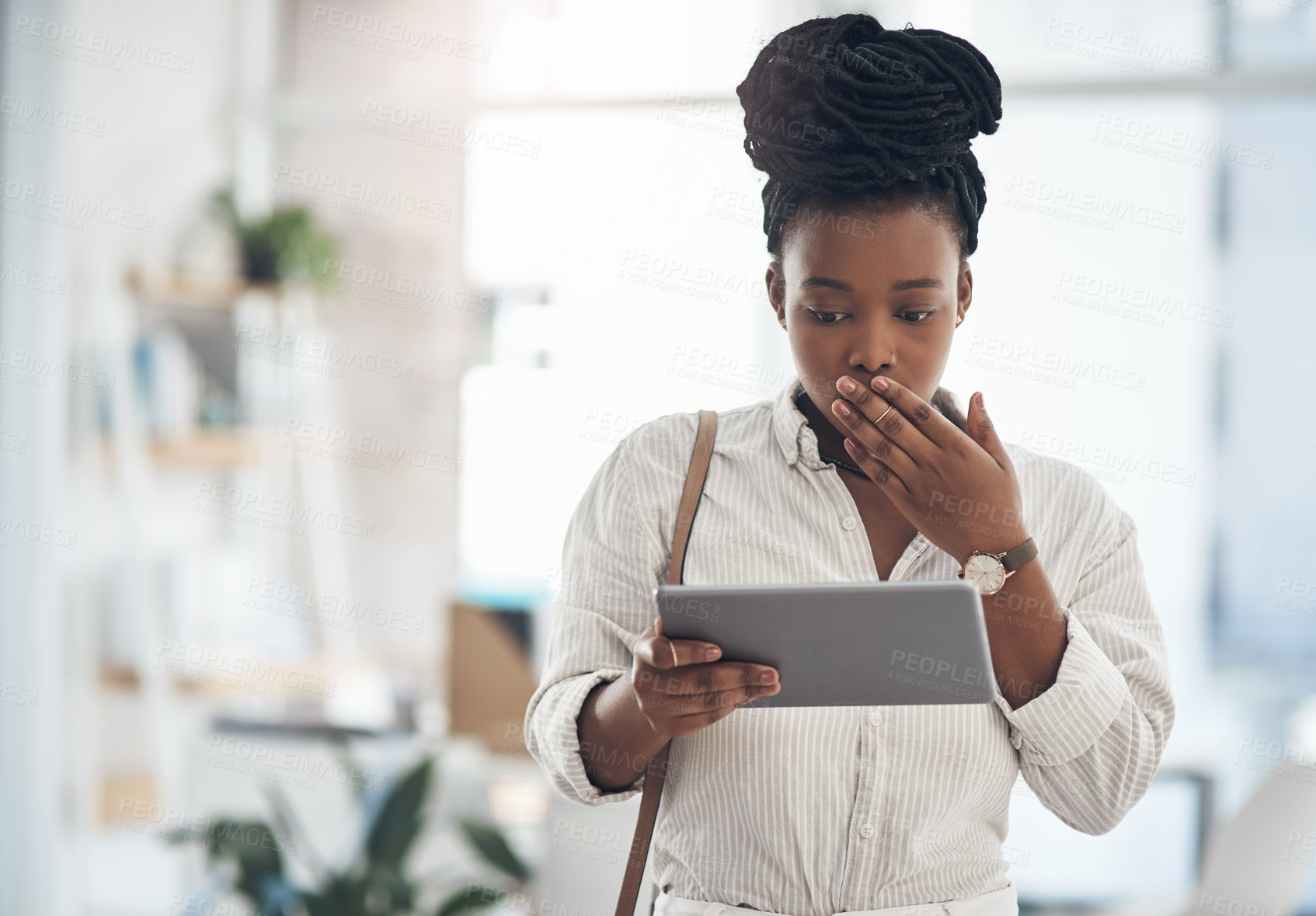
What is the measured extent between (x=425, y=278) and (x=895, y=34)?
10.9 feet

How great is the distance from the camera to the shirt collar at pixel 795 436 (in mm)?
1141

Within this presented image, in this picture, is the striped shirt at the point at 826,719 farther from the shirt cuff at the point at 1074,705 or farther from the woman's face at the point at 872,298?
the woman's face at the point at 872,298

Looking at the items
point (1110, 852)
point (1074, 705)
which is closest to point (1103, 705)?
point (1074, 705)

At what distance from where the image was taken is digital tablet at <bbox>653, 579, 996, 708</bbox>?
2.77 ft

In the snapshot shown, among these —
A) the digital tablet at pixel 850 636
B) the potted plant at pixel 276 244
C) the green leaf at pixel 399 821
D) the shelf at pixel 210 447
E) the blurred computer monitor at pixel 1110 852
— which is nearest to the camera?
the digital tablet at pixel 850 636

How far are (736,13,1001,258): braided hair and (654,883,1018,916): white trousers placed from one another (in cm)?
65

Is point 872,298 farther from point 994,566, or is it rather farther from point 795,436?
point 994,566

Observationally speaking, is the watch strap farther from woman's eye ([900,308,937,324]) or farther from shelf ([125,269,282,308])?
shelf ([125,269,282,308])

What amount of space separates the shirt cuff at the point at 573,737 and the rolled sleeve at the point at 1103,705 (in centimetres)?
38

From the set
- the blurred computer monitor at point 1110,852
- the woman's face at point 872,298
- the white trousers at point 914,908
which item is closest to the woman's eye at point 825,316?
the woman's face at point 872,298

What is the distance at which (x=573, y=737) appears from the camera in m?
1.06

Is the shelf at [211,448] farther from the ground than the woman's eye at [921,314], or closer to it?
closer to it

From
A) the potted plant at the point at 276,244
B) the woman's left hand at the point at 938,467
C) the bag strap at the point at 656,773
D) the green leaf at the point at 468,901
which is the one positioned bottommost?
the green leaf at the point at 468,901

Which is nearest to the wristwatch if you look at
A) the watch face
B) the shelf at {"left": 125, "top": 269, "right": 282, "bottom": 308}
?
the watch face
